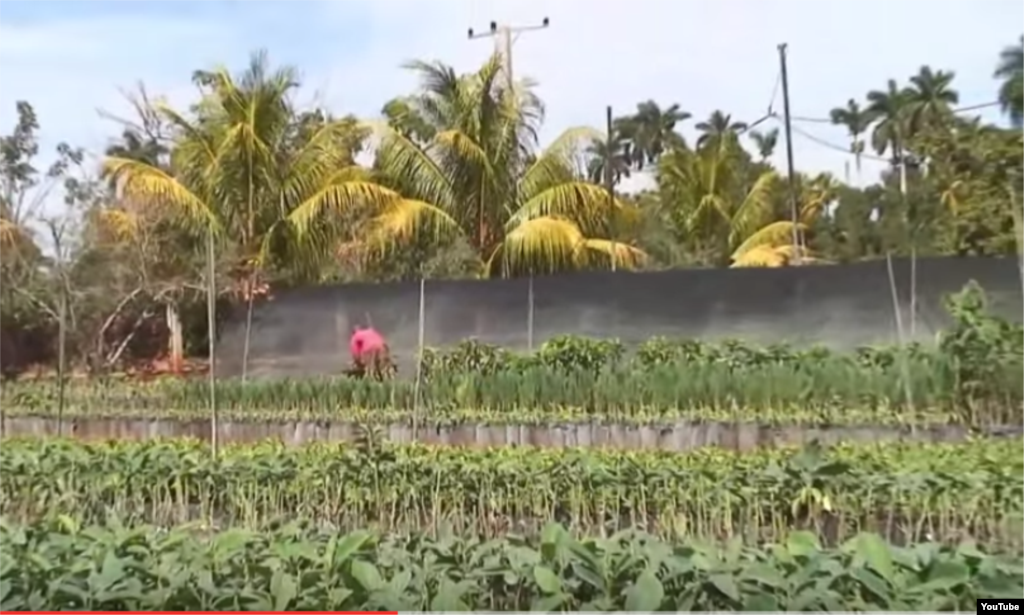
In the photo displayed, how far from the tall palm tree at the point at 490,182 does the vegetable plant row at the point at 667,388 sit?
352cm

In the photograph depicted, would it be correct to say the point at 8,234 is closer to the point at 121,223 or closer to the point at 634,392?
the point at 121,223

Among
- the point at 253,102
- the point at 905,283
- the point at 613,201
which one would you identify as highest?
the point at 253,102

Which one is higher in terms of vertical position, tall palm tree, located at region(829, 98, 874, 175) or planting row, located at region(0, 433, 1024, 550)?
tall palm tree, located at region(829, 98, 874, 175)

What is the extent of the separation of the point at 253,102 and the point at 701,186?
8941mm

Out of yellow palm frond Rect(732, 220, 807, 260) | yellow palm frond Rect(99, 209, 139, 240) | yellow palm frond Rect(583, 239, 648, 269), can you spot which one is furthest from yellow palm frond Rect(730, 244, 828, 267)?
yellow palm frond Rect(99, 209, 139, 240)

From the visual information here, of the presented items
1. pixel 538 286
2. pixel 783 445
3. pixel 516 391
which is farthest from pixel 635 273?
pixel 783 445

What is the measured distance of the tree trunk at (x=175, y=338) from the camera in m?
13.1

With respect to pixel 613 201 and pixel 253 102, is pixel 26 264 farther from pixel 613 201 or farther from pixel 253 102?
pixel 613 201

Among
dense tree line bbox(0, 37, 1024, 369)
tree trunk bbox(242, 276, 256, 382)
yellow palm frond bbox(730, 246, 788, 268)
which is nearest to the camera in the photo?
tree trunk bbox(242, 276, 256, 382)

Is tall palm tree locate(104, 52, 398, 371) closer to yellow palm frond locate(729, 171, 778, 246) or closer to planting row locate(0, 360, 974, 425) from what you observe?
planting row locate(0, 360, 974, 425)

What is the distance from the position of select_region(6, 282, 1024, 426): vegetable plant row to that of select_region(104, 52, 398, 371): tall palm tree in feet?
12.2

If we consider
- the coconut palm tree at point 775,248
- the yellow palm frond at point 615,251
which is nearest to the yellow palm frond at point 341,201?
the yellow palm frond at point 615,251

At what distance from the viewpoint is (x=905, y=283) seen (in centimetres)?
922

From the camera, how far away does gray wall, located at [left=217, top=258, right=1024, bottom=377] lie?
30.3 ft
